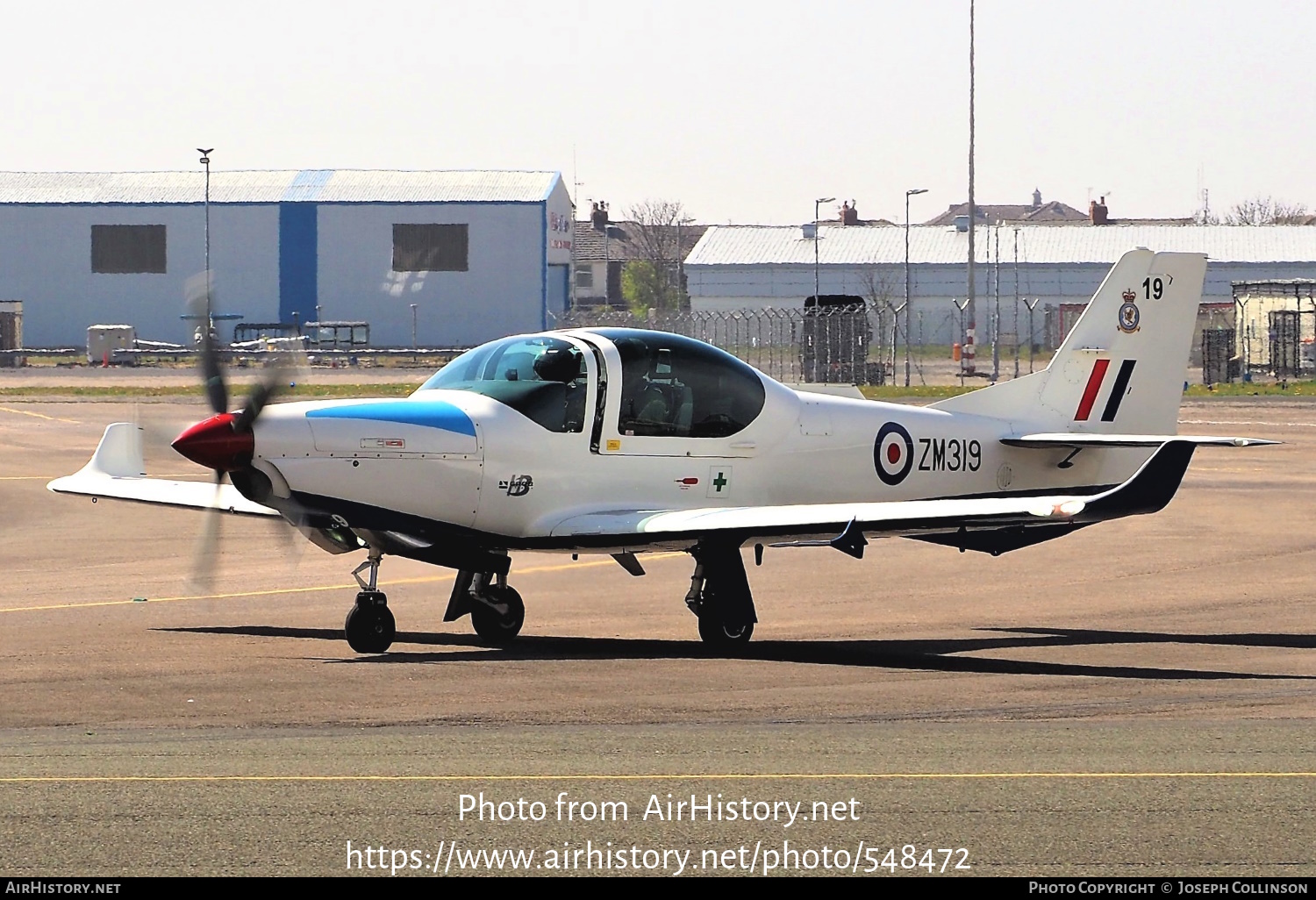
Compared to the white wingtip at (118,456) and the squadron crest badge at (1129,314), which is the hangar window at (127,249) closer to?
the white wingtip at (118,456)

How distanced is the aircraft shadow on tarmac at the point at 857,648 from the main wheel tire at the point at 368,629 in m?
0.14

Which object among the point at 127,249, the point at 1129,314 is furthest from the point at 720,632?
the point at 127,249

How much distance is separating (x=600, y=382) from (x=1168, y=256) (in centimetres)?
585

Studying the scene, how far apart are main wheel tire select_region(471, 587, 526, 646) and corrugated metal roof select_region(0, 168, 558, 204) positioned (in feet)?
277

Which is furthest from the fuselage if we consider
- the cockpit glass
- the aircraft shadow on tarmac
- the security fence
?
the security fence

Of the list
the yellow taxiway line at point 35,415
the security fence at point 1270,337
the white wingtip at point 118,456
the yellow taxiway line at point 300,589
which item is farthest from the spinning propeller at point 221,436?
the security fence at point 1270,337

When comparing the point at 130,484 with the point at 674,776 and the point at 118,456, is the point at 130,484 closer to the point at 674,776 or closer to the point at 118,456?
the point at 118,456

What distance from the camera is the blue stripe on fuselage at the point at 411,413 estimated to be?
14.2 meters

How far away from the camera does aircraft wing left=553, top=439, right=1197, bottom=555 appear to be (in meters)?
13.3

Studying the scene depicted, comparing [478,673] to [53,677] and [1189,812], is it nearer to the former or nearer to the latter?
[53,677]

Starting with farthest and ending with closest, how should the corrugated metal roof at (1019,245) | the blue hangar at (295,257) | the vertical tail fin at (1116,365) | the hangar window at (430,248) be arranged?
1. the corrugated metal roof at (1019,245)
2. the hangar window at (430,248)
3. the blue hangar at (295,257)
4. the vertical tail fin at (1116,365)

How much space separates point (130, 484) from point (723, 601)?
615cm

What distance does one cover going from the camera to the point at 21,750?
10039 mm

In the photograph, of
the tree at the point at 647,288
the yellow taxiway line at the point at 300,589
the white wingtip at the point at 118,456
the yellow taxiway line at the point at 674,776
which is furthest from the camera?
the tree at the point at 647,288
